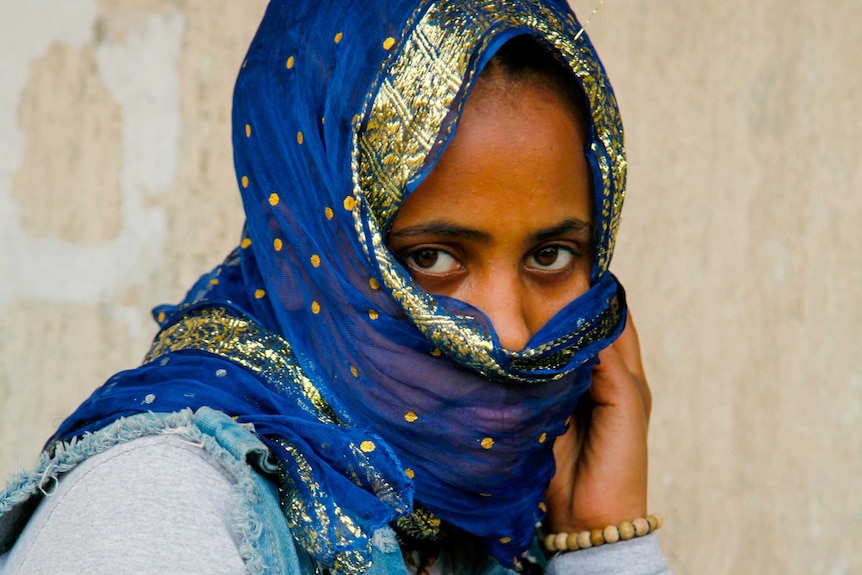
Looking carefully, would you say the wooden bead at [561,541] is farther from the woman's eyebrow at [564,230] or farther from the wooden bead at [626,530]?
the woman's eyebrow at [564,230]

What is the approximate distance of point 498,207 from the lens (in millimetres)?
1488

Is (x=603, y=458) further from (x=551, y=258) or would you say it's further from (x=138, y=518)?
(x=138, y=518)

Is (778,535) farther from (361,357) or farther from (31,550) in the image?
(31,550)

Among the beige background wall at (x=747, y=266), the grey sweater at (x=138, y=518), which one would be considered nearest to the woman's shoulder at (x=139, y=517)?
the grey sweater at (x=138, y=518)

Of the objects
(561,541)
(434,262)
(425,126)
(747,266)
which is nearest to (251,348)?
(434,262)

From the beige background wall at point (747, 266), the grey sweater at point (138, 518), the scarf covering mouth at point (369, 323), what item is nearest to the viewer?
the grey sweater at point (138, 518)

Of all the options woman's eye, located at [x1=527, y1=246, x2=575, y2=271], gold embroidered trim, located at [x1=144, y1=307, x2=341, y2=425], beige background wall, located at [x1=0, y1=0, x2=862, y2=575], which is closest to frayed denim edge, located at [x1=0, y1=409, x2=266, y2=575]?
gold embroidered trim, located at [x1=144, y1=307, x2=341, y2=425]

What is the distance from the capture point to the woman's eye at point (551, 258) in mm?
1587

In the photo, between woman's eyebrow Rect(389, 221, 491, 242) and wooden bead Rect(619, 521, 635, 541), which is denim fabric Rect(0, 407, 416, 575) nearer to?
woman's eyebrow Rect(389, 221, 491, 242)

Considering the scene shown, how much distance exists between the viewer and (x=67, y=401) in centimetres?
267

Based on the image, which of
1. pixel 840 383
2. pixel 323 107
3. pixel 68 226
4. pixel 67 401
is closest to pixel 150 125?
pixel 68 226

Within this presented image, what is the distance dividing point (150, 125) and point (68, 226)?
0.31 meters

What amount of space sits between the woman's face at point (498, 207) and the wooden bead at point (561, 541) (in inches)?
20.0

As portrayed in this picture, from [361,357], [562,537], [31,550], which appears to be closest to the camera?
[31,550]
